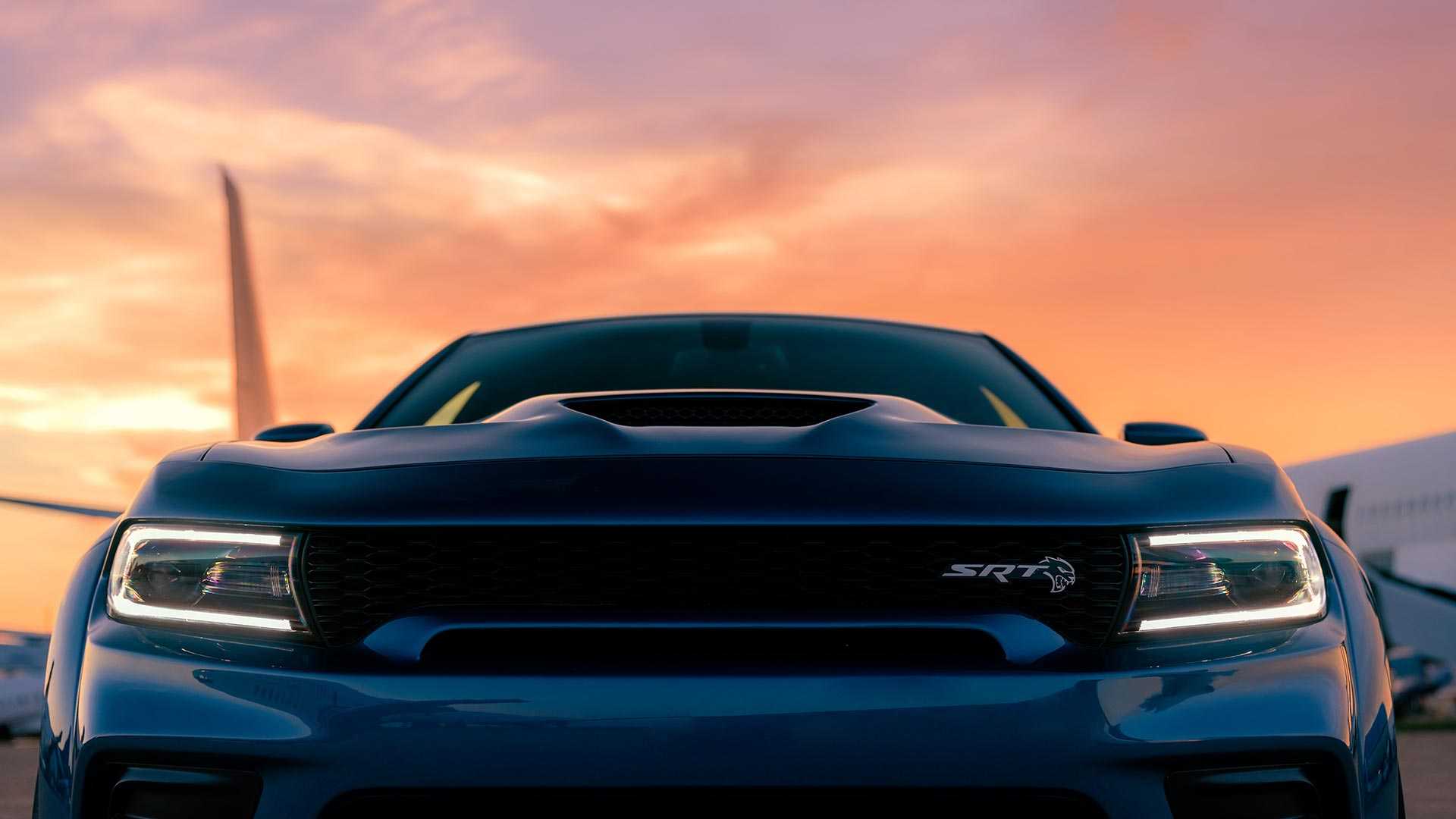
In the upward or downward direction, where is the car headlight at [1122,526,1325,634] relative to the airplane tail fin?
downward

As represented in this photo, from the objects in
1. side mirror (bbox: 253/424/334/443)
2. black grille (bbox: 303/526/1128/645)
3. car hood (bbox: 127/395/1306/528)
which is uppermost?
side mirror (bbox: 253/424/334/443)

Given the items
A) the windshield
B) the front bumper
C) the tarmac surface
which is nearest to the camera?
the front bumper

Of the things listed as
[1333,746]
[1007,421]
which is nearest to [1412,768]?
[1007,421]

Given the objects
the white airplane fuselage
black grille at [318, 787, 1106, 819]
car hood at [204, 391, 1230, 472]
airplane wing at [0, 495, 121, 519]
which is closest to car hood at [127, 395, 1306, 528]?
car hood at [204, 391, 1230, 472]

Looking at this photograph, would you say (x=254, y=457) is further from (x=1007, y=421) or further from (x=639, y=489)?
(x=1007, y=421)

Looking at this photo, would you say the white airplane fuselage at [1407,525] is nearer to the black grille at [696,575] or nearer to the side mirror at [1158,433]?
the side mirror at [1158,433]

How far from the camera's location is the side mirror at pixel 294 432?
3027 mm

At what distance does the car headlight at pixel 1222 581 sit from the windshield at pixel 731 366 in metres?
1.27

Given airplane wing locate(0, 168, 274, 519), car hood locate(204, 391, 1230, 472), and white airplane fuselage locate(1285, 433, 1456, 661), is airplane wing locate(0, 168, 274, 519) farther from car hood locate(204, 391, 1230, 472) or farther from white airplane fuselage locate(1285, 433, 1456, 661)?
car hood locate(204, 391, 1230, 472)

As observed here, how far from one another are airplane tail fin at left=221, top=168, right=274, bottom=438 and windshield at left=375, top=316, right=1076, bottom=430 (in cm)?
3069

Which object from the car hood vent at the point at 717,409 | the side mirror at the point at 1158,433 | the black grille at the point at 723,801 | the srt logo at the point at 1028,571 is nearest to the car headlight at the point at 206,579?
the black grille at the point at 723,801

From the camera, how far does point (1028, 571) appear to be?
2.06m

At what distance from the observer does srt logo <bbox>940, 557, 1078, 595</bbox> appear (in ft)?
6.73

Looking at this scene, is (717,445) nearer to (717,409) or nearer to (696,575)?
(696,575)
